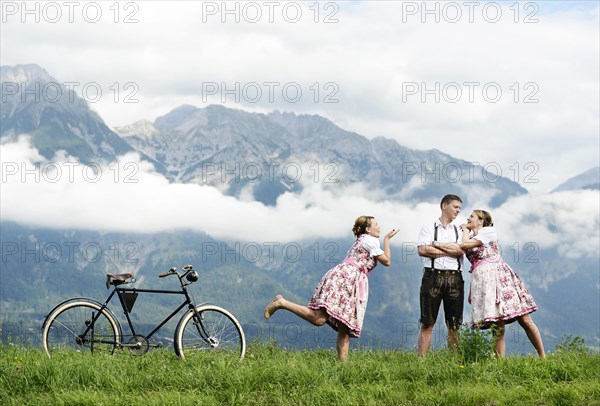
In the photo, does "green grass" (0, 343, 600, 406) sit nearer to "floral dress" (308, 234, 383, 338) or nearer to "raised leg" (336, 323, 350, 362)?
"raised leg" (336, 323, 350, 362)

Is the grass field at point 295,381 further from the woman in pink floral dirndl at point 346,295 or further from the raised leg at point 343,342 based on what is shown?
the woman in pink floral dirndl at point 346,295

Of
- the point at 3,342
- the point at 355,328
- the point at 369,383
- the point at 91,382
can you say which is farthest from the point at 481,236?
the point at 3,342

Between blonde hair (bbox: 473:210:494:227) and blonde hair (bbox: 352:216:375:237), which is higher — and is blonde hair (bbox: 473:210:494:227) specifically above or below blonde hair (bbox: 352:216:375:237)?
above

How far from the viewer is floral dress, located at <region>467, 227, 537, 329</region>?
12.7m

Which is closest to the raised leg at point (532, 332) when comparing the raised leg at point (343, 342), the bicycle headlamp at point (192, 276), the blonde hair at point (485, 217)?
the blonde hair at point (485, 217)

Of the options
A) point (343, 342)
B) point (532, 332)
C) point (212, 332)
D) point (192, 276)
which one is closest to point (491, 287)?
point (532, 332)

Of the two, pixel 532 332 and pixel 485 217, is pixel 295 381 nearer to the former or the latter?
pixel 485 217

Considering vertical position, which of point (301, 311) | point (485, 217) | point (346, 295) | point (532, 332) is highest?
point (485, 217)

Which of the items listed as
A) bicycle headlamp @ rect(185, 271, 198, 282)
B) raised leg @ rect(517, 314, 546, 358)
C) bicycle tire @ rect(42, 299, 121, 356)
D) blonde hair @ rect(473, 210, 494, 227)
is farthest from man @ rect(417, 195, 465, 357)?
bicycle tire @ rect(42, 299, 121, 356)

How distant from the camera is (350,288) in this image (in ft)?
40.1

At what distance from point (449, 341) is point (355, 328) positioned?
1752 mm

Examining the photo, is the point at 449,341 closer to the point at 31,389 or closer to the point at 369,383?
the point at 369,383

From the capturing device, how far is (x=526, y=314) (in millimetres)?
12812

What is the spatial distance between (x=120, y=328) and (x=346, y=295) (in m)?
3.68
